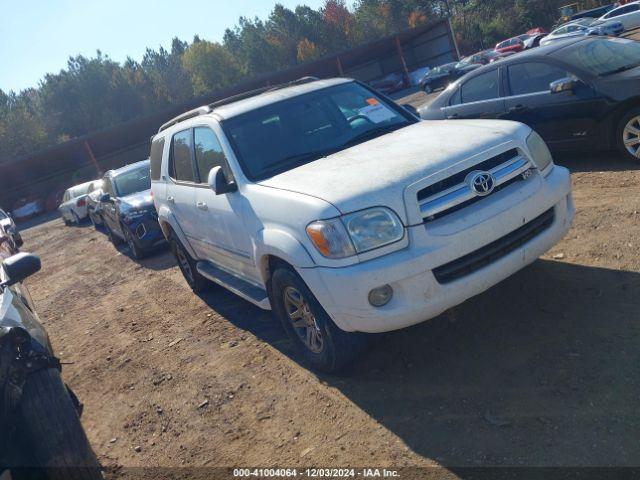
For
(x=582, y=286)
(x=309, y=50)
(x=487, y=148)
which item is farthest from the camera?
(x=309, y=50)

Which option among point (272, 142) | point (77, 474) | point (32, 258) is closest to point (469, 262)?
point (272, 142)

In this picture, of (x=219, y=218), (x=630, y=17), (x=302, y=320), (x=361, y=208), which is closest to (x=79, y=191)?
(x=219, y=218)

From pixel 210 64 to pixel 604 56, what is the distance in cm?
8109

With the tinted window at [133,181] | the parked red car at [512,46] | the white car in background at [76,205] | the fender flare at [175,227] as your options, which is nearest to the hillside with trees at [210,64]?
the parked red car at [512,46]

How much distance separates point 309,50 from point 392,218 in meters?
80.3

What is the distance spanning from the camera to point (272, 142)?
4.50 m

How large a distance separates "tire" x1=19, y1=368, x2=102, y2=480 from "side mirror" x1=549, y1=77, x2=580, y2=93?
6.44 m

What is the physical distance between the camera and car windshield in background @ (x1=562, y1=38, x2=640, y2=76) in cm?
680

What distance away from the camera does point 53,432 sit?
293 centimetres

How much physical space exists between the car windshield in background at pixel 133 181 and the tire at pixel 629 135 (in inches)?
314

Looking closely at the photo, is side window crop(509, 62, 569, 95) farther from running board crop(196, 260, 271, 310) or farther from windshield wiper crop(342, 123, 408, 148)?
running board crop(196, 260, 271, 310)

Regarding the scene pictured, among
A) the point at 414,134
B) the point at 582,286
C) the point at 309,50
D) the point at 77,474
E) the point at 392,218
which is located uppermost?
the point at 309,50

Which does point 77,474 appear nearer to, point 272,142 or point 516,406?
Result: point 516,406

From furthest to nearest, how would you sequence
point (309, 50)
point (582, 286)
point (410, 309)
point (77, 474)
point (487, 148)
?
point (309, 50) → point (582, 286) → point (487, 148) → point (410, 309) → point (77, 474)
